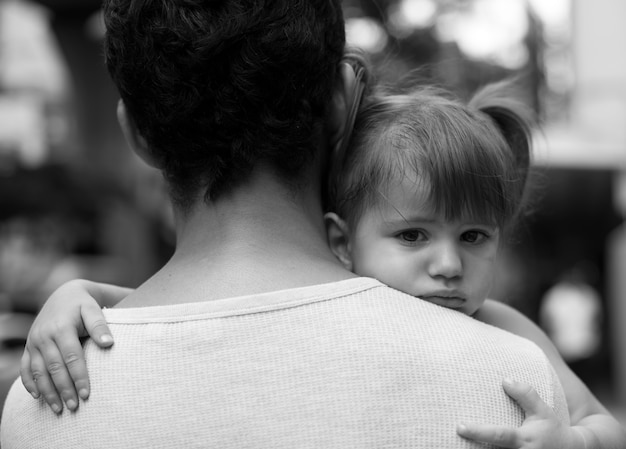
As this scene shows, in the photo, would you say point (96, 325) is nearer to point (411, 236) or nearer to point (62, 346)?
point (62, 346)

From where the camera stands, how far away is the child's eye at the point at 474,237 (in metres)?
1.80

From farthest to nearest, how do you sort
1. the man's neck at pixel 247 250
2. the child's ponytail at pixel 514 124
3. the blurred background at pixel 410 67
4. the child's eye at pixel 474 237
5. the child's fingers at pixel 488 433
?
the blurred background at pixel 410 67, the child's ponytail at pixel 514 124, the child's eye at pixel 474 237, the man's neck at pixel 247 250, the child's fingers at pixel 488 433

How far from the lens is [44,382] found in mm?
1479

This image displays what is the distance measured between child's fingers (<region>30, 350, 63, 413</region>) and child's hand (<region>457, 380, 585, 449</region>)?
0.68 metres

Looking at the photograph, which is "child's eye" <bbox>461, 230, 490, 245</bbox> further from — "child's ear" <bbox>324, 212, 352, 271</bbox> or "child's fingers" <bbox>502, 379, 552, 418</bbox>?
"child's fingers" <bbox>502, 379, 552, 418</bbox>

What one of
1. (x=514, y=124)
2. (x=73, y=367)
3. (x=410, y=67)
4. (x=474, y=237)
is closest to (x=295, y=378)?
(x=73, y=367)

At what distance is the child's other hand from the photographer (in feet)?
4.70

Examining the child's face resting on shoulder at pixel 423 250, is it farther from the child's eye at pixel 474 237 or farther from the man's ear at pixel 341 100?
the man's ear at pixel 341 100

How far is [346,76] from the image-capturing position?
5.61 ft

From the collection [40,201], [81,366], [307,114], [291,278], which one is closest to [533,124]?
[307,114]

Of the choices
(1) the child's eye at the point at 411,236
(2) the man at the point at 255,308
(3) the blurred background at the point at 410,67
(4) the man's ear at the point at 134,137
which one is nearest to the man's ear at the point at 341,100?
(2) the man at the point at 255,308

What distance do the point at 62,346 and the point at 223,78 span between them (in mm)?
558

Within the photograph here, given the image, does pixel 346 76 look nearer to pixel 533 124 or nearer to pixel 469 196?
pixel 469 196

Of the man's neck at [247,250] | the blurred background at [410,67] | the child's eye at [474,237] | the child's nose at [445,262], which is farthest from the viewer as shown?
the blurred background at [410,67]
